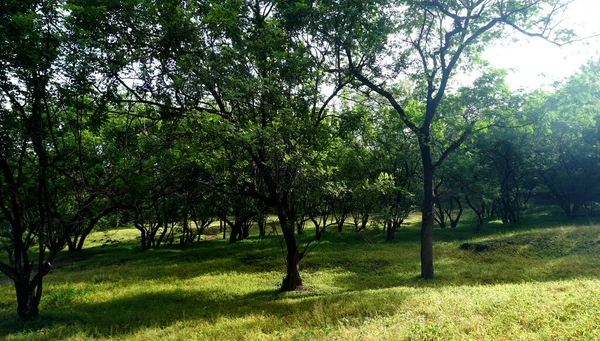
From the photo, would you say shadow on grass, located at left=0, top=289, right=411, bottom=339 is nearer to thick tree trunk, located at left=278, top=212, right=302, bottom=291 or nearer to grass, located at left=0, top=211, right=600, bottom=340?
grass, located at left=0, top=211, right=600, bottom=340

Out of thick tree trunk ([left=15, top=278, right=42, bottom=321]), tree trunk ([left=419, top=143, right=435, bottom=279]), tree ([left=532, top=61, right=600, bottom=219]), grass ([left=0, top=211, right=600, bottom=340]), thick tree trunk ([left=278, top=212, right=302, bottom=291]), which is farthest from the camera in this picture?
tree ([left=532, top=61, right=600, bottom=219])

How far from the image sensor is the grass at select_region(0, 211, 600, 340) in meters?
7.05

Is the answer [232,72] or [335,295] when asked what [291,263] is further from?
[232,72]

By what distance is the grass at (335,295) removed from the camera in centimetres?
705

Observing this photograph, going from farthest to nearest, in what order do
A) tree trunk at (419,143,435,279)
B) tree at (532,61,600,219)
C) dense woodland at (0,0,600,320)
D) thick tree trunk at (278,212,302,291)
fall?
1. tree at (532,61,600,219)
2. tree trunk at (419,143,435,279)
3. thick tree trunk at (278,212,302,291)
4. dense woodland at (0,0,600,320)

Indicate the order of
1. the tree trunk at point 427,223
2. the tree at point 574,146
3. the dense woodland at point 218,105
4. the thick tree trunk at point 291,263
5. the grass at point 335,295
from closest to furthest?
the grass at point 335,295, the dense woodland at point 218,105, the thick tree trunk at point 291,263, the tree trunk at point 427,223, the tree at point 574,146

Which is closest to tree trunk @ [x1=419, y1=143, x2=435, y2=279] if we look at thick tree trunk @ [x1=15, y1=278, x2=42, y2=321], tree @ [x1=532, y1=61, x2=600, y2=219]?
tree @ [x1=532, y1=61, x2=600, y2=219]

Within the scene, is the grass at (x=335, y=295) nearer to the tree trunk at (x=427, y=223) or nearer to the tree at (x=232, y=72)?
the tree trunk at (x=427, y=223)

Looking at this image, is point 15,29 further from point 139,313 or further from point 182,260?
point 182,260

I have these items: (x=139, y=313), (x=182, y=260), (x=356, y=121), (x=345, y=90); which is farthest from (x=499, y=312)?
(x=182, y=260)

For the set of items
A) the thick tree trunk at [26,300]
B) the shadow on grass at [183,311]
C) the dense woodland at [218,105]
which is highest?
the dense woodland at [218,105]

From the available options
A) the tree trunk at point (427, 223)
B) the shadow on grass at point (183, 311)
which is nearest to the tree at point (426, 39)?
the tree trunk at point (427, 223)

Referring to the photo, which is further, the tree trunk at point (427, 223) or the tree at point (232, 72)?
the tree trunk at point (427, 223)

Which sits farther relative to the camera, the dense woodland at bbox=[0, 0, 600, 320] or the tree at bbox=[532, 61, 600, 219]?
the tree at bbox=[532, 61, 600, 219]
